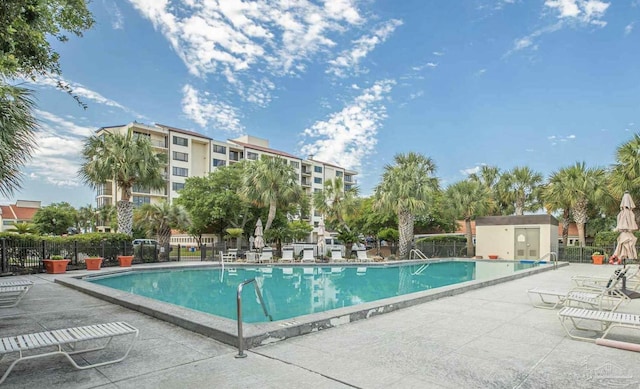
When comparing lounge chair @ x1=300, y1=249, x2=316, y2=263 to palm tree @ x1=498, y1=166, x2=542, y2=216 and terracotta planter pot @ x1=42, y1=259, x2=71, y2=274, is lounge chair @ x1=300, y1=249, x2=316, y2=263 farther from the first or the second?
palm tree @ x1=498, y1=166, x2=542, y2=216

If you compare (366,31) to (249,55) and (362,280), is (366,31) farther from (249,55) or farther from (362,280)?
(362,280)

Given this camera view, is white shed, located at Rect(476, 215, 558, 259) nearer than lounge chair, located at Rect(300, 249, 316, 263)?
No

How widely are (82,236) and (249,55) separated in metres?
14.0

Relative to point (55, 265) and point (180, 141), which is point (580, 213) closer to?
point (55, 265)

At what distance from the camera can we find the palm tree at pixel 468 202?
92.1 feet

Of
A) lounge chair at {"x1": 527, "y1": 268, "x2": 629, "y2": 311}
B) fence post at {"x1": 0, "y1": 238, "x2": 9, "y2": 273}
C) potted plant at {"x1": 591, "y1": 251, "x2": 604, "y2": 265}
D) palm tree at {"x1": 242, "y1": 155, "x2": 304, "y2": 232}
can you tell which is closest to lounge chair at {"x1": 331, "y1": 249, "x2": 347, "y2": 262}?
palm tree at {"x1": 242, "y1": 155, "x2": 304, "y2": 232}

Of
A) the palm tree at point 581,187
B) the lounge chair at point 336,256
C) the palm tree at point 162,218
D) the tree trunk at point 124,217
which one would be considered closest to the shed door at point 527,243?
the palm tree at point 581,187

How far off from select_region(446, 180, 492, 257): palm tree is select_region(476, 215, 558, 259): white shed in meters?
0.70

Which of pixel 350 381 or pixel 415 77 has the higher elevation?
pixel 415 77

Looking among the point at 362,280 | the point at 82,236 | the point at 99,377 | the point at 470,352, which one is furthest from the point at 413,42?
the point at 99,377

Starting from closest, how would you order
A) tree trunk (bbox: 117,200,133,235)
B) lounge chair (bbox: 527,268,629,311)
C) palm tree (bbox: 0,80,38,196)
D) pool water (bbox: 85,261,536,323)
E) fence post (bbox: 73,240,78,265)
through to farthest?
palm tree (bbox: 0,80,38,196) < lounge chair (bbox: 527,268,629,311) < pool water (bbox: 85,261,536,323) < fence post (bbox: 73,240,78,265) < tree trunk (bbox: 117,200,133,235)

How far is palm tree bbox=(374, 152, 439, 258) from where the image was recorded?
24.5 m

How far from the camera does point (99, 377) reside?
12.3ft

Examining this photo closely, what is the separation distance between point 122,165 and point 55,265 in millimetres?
6141
